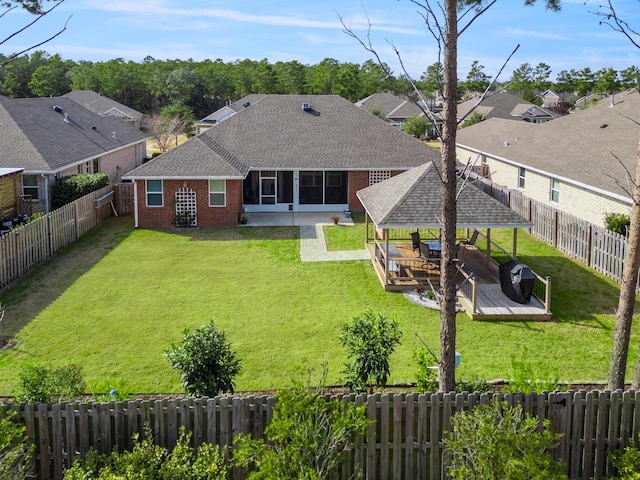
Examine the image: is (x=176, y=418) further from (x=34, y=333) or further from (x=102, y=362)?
(x=34, y=333)

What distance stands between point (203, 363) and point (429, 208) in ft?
31.6

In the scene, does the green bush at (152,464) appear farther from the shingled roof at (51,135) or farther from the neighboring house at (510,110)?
the neighboring house at (510,110)

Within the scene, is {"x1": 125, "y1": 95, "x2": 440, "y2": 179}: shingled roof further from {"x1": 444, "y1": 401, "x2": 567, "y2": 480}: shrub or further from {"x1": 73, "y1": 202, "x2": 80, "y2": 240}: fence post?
{"x1": 444, "y1": 401, "x2": 567, "y2": 480}: shrub

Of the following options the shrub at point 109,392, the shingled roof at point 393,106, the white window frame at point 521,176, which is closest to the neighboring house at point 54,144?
the shrub at point 109,392

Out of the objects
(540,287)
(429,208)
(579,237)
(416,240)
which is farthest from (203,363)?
(579,237)

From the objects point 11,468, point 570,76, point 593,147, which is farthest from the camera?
point 570,76

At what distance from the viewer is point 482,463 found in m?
6.09

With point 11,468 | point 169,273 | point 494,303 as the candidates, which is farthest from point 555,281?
point 11,468

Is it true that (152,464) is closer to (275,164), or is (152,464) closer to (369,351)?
(369,351)

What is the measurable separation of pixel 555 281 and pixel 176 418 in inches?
540

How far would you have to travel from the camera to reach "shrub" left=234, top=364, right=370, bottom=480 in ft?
20.4

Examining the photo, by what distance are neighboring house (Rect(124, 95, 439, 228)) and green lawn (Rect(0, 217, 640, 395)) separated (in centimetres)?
428

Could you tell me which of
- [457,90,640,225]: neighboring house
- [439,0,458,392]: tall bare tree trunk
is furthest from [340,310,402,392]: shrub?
[457,90,640,225]: neighboring house

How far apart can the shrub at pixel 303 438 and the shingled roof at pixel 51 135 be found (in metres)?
21.8
